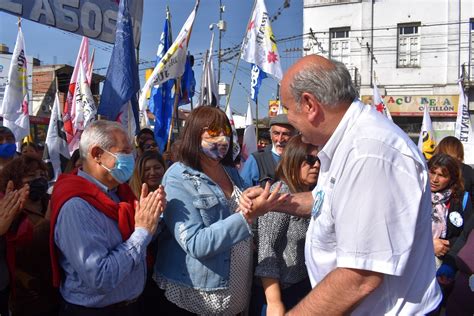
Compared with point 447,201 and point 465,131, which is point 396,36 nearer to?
point 465,131

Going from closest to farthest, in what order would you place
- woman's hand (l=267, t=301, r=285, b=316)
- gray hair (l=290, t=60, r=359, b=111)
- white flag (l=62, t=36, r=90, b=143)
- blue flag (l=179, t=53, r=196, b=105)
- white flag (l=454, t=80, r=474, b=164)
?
gray hair (l=290, t=60, r=359, b=111), woman's hand (l=267, t=301, r=285, b=316), blue flag (l=179, t=53, r=196, b=105), white flag (l=62, t=36, r=90, b=143), white flag (l=454, t=80, r=474, b=164)

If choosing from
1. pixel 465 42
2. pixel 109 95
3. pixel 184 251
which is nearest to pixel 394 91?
pixel 465 42

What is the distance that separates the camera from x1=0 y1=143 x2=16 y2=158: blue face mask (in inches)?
191

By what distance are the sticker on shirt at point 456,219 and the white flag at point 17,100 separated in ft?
20.5

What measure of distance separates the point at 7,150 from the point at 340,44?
69.8ft

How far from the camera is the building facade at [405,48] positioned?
21.6m

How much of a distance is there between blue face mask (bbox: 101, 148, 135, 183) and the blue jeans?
105 cm

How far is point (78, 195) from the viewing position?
7.59 feet

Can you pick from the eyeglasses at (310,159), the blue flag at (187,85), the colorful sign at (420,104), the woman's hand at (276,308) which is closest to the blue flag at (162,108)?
the blue flag at (187,85)

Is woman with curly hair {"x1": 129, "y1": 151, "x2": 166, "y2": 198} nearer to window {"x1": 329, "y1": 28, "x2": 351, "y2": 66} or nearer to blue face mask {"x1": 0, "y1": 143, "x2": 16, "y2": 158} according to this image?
blue face mask {"x1": 0, "y1": 143, "x2": 16, "y2": 158}

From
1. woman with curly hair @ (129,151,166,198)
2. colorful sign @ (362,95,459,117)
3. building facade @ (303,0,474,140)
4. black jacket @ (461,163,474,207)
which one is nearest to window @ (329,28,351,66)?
building facade @ (303,0,474,140)

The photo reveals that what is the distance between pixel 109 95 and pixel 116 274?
8.22ft

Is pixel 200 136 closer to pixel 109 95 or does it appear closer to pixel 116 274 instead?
pixel 116 274

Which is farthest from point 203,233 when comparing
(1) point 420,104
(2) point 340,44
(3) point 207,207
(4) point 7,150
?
(2) point 340,44
